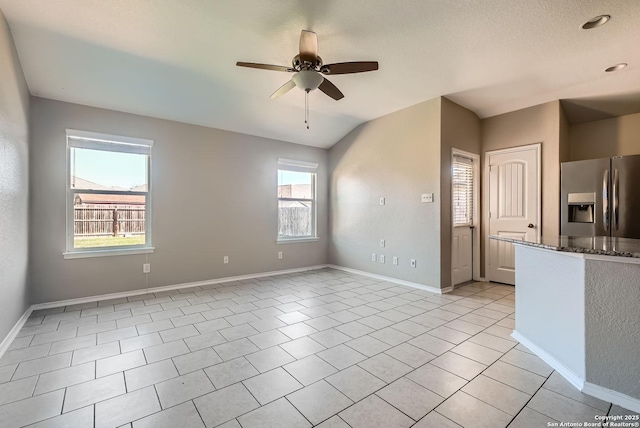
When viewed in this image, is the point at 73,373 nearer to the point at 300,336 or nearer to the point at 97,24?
the point at 300,336

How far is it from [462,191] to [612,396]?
3118mm

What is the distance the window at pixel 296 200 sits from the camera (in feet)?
17.5

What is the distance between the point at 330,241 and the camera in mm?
5895

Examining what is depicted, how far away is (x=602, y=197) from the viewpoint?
347 centimetres

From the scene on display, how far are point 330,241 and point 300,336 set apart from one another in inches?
131

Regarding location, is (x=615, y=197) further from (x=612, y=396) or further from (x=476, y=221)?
(x=612, y=396)

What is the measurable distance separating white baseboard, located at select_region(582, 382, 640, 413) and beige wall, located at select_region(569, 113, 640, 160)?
394 cm

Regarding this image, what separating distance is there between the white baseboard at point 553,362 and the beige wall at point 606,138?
3.51m

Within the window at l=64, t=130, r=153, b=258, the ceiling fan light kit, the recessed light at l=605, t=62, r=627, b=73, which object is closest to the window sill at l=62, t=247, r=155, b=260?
the window at l=64, t=130, r=153, b=258

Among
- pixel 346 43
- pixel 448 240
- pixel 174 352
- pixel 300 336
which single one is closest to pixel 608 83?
pixel 448 240

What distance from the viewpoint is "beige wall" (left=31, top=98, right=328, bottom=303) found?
11.0ft

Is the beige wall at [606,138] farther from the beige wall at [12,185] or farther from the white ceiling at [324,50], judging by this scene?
the beige wall at [12,185]

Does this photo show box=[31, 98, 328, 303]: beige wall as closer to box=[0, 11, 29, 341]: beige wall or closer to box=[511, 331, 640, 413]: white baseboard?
box=[0, 11, 29, 341]: beige wall

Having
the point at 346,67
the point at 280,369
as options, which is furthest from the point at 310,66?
the point at 280,369
